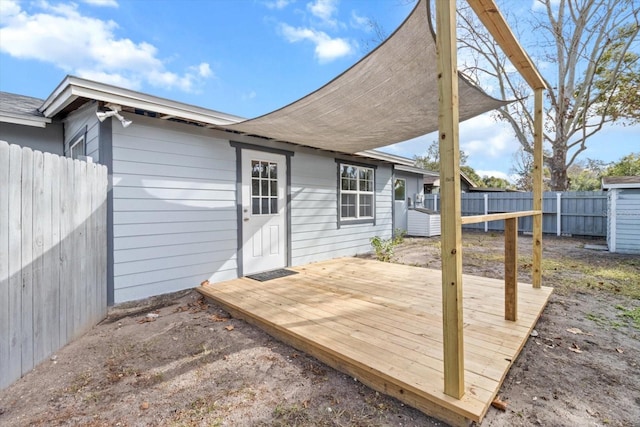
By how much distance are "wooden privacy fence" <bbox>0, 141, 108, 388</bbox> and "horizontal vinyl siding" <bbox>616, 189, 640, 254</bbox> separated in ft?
32.9

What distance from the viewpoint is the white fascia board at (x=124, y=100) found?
2.84 meters

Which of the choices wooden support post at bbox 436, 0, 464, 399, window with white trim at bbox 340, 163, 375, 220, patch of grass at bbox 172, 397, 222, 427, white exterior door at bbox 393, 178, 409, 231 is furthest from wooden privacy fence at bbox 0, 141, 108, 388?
white exterior door at bbox 393, 178, 409, 231

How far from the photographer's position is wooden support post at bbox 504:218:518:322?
2506mm

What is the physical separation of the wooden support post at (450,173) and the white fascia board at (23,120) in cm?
506

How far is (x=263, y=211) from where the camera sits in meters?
4.75

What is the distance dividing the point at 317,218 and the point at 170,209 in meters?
2.71

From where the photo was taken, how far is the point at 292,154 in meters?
5.13

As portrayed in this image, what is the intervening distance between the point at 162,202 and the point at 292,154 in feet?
7.57

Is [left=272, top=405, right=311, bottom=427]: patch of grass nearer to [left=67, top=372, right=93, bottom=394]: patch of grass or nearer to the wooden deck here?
the wooden deck

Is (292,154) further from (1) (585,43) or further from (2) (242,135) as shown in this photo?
(1) (585,43)

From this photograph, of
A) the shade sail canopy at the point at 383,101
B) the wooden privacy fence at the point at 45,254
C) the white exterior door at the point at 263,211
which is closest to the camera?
the wooden privacy fence at the point at 45,254

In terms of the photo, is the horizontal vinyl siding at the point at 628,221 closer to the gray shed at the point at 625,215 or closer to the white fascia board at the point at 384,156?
the gray shed at the point at 625,215

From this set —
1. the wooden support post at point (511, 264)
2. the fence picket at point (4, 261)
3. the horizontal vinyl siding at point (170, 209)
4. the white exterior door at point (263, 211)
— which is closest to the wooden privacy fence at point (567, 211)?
the wooden support post at point (511, 264)

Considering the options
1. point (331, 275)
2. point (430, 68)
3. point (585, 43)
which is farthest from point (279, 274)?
point (585, 43)
